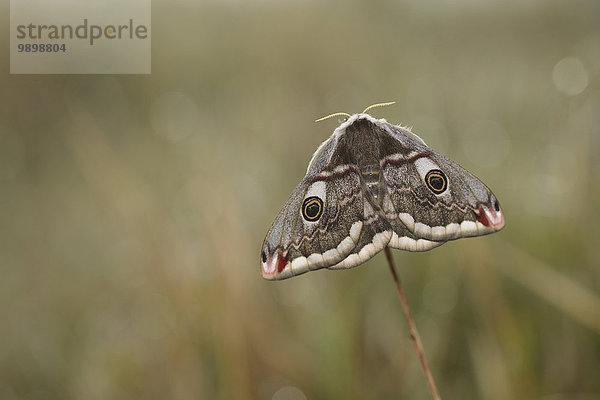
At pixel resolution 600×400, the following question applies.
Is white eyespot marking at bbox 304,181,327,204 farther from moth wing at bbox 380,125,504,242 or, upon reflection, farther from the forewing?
moth wing at bbox 380,125,504,242

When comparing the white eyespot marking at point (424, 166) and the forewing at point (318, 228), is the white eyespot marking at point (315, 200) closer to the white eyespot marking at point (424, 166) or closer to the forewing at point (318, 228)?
the forewing at point (318, 228)

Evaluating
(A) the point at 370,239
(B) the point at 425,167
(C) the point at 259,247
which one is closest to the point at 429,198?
(B) the point at 425,167

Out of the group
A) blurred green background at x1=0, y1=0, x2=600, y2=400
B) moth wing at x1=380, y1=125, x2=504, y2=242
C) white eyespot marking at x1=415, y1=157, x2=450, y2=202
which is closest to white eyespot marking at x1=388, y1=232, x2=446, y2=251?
moth wing at x1=380, y1=125, x2=504, y2=242

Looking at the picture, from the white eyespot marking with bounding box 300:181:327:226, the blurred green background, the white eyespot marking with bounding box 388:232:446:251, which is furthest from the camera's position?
the blurred green background

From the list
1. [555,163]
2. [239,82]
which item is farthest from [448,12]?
[555,163]

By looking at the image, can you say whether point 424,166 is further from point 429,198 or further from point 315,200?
point 315,200

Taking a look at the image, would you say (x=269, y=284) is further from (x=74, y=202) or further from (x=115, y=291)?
(x=74, y=202)
